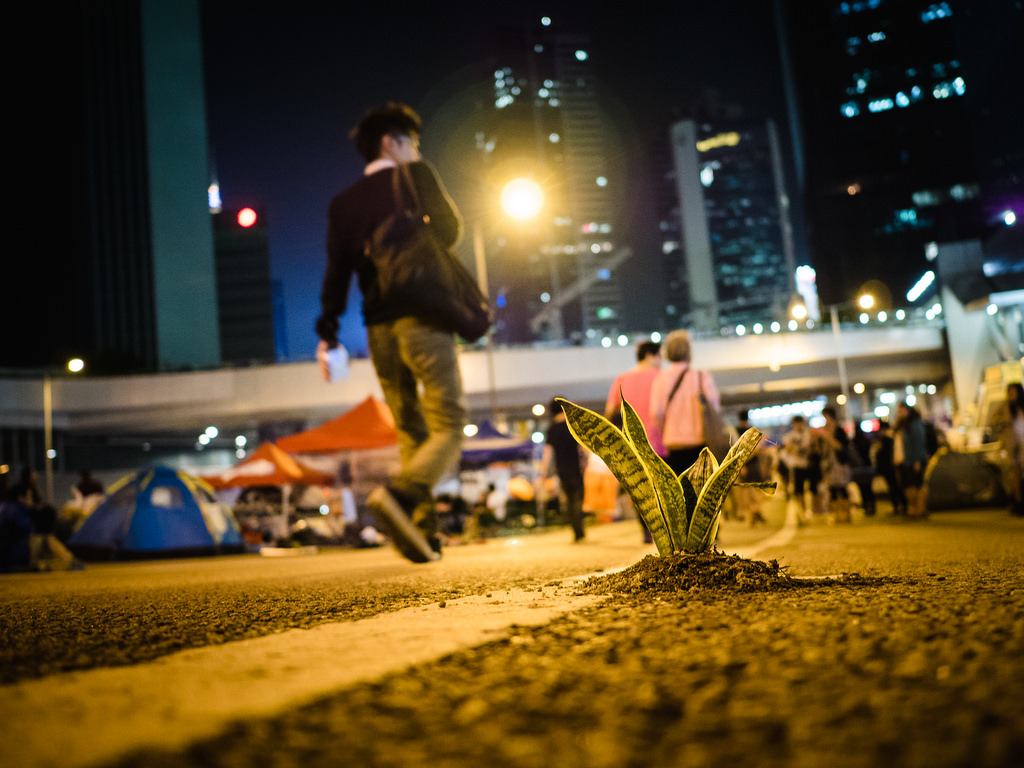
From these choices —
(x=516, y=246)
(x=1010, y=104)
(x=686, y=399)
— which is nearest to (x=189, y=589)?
(x=686, y=399)

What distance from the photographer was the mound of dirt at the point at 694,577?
2.99 meters

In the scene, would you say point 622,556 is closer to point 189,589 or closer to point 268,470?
point 189,589

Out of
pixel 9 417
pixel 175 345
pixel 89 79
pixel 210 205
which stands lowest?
pixel 9 417

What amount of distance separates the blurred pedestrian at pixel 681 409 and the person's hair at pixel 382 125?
2.50 metres

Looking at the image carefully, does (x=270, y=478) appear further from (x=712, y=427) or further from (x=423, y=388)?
(x=712, y=427)

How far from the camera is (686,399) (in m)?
6.15

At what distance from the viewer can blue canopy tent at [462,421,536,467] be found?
2073 cm

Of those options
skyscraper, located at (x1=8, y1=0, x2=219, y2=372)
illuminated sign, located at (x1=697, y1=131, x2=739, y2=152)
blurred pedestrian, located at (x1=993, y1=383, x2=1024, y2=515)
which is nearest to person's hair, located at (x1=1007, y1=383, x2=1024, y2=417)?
blurred pedestrian, located at (x1=993, y1=383, x2=1024, y2=515)

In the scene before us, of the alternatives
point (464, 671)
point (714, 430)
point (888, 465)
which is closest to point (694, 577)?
point (464, 671)

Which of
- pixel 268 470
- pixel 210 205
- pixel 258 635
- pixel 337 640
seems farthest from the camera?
pixel 210 205

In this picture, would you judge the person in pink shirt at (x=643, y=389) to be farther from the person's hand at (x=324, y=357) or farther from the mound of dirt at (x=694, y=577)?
the mound of dirt at (x=694, y=577)

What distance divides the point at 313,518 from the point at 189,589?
46.5ft

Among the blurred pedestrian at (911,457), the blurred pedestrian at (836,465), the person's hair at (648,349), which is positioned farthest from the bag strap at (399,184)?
the blurred pedestrian at (911,457)

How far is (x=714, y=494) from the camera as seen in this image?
3.39 meters
